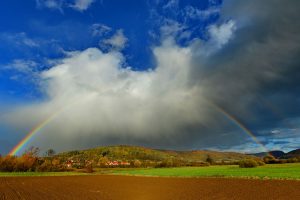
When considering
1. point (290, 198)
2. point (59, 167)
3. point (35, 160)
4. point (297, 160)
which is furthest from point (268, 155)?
point (290, 198)

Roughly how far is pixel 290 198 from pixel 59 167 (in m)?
135

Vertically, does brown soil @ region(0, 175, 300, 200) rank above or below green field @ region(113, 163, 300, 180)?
below

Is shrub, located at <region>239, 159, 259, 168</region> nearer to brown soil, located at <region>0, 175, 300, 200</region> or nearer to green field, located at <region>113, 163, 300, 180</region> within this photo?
green field, located at <region>113, 163, 300, 180</region>

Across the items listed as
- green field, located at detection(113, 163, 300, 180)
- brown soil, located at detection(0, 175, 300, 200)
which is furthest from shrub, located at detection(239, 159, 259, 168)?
brown soil, located at detection(0, 175, 300, 200)

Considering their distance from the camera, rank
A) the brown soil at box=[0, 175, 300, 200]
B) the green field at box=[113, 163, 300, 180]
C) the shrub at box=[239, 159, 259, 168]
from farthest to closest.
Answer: the shrub at box=[239, 159, 259, 168] → the green field at box=[113, 163, 300, 180] → the brown soil at box=[0, 175, 300, 200]

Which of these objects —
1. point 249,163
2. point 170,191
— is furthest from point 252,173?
point 249,163

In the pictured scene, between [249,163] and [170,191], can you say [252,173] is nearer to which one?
[170,191]

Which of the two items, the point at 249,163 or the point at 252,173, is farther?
the point at 249,163

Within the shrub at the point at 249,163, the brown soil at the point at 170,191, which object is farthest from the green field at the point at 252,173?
the shrub at the point at 249,163

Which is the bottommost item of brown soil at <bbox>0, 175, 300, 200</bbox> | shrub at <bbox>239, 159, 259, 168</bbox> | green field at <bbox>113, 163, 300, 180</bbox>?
brown soil at <bbox>0, 175, 300, 200</bbox>

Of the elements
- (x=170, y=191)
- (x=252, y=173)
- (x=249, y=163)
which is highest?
(x=249, y=163)

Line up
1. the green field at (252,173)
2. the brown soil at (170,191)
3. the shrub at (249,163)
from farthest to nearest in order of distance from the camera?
the shrub at (249,163) → the green field at (252,173) → the brown soil at (170,191)

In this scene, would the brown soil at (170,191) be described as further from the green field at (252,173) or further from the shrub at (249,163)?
the shrub at (249,163)

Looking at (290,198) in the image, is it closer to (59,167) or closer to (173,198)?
(173,198)
